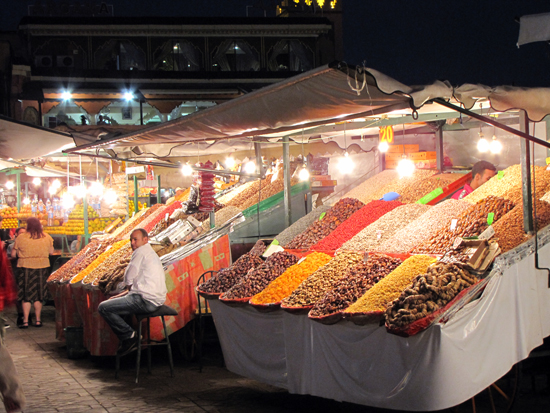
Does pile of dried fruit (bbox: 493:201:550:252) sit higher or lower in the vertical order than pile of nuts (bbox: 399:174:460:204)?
lower

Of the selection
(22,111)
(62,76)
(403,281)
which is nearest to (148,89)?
(62,76)

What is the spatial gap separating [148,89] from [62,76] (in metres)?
4.70

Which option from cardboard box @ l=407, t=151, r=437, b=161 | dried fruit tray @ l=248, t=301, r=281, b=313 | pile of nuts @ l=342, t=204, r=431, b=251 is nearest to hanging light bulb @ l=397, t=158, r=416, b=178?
cardboard box @ l=407, t=151, r=437, b=161

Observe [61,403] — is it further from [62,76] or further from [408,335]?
[62,76]

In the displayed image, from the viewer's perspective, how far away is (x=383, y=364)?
3637 mm

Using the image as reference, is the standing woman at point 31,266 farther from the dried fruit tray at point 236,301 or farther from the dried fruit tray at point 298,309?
the dried fruit tray at point 298,309

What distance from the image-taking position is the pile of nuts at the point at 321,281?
4.30m

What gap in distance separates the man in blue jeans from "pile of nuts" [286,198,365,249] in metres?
1.38

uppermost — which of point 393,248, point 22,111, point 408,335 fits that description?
point 22,111

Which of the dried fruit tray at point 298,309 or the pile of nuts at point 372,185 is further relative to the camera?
the pile of nuts at point 372,185

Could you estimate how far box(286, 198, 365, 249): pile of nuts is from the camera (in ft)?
20.0

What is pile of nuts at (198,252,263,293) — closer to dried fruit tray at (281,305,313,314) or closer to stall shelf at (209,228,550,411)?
stall shelf at (209,228,550,411)

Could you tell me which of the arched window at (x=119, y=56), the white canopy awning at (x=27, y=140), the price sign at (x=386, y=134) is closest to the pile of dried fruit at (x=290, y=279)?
the price sign at (x=386, y=134)

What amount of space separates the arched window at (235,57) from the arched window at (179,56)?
1113mm
